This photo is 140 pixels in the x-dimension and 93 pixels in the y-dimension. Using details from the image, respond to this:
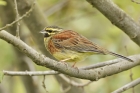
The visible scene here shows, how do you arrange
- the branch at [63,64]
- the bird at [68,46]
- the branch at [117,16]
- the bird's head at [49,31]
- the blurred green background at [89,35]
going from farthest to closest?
the blurred green background at [89,35]
the bird's head at [49,31]
the bird at [68,46]
the branch at [117,16]
the branch at [63,64]

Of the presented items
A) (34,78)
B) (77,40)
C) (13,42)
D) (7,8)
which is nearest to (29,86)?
(34,78)

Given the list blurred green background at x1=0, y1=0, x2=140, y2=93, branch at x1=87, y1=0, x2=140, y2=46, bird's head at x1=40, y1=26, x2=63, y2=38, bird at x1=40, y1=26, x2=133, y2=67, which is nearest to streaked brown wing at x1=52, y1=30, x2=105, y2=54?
bird at x1=40, y1=26, x2=133, y2=67

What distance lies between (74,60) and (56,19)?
8.87 feet

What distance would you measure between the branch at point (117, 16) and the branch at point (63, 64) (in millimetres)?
292

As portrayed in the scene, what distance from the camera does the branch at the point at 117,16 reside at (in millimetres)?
4293

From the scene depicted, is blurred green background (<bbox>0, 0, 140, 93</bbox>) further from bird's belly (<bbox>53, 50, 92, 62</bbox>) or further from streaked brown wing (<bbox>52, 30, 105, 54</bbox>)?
bird's belly (<bbox>53, 50, 92, 62</bbox>)

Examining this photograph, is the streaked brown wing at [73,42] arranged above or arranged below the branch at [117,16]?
below

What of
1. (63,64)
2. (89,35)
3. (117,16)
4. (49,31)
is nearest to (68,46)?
(49,31)

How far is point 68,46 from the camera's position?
16.8 feet

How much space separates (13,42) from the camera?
3.35m

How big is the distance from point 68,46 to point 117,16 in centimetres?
89

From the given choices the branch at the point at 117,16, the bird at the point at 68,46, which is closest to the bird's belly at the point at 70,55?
the bird at the point at 68,46

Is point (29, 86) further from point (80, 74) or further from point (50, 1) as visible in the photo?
point (80, 74)

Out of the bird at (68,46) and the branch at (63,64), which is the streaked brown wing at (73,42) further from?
the branch at (63,64)
